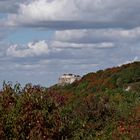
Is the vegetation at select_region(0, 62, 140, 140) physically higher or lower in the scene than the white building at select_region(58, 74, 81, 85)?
lower

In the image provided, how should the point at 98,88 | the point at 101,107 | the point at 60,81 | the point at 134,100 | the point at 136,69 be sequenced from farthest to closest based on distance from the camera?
1. the point at 60,81
2. the point at 136,69
3. the point at 98,88
4. the point at 134,100
5. the point at 101,107

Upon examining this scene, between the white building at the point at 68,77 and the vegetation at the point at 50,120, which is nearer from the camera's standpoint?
the vegetation at the point at 50,120

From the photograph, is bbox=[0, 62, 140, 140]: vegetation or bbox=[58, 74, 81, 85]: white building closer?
bbox=[0, 62, 140, 140]: vegetation

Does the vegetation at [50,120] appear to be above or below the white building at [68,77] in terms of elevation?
below

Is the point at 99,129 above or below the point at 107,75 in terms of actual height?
below

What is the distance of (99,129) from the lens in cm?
2497

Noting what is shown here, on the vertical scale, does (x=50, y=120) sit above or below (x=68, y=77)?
below

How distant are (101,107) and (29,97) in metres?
10.1

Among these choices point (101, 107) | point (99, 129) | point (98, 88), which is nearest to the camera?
point (99, 129)

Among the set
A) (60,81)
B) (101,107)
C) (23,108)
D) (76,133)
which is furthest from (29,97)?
(60,81)

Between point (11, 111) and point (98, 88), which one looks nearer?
point (11, 111)

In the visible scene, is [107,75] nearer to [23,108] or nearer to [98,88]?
[98,88]

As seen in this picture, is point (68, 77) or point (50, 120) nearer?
point (50, 120)

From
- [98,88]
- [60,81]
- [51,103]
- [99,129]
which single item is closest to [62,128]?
[51,103]
